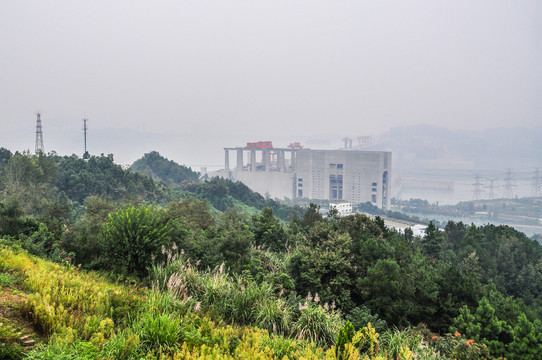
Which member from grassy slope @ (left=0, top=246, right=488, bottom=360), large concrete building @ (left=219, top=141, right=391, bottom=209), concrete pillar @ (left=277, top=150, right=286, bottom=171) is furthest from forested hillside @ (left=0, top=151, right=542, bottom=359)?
concrete pillar @ (left=277, top=150, right=286, bottom=171)

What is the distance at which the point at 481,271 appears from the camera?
18500 mm

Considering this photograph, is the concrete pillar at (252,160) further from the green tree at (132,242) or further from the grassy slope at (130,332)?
the grassy slope at (130,332)

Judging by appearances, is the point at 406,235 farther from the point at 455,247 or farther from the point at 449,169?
the point at 449,169

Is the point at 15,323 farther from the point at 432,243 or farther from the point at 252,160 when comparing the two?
the point at 252,160

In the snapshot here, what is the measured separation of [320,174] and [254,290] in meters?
115

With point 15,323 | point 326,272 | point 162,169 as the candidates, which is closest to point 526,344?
point 326,272

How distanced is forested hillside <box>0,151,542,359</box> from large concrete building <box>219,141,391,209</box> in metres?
90.4

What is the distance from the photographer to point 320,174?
119 meters

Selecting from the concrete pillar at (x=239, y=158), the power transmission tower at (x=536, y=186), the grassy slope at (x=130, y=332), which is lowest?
the power transmission tower at (x=536, y=186)

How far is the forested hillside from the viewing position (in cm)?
405

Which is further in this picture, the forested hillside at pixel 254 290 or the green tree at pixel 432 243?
the green tree at pixel 432 243

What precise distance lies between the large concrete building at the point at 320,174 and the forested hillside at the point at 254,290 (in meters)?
90.4

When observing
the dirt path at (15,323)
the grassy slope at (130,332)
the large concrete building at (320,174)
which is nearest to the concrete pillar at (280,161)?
the large concrete building at (320,174)

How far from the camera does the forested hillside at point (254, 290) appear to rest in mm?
4051
